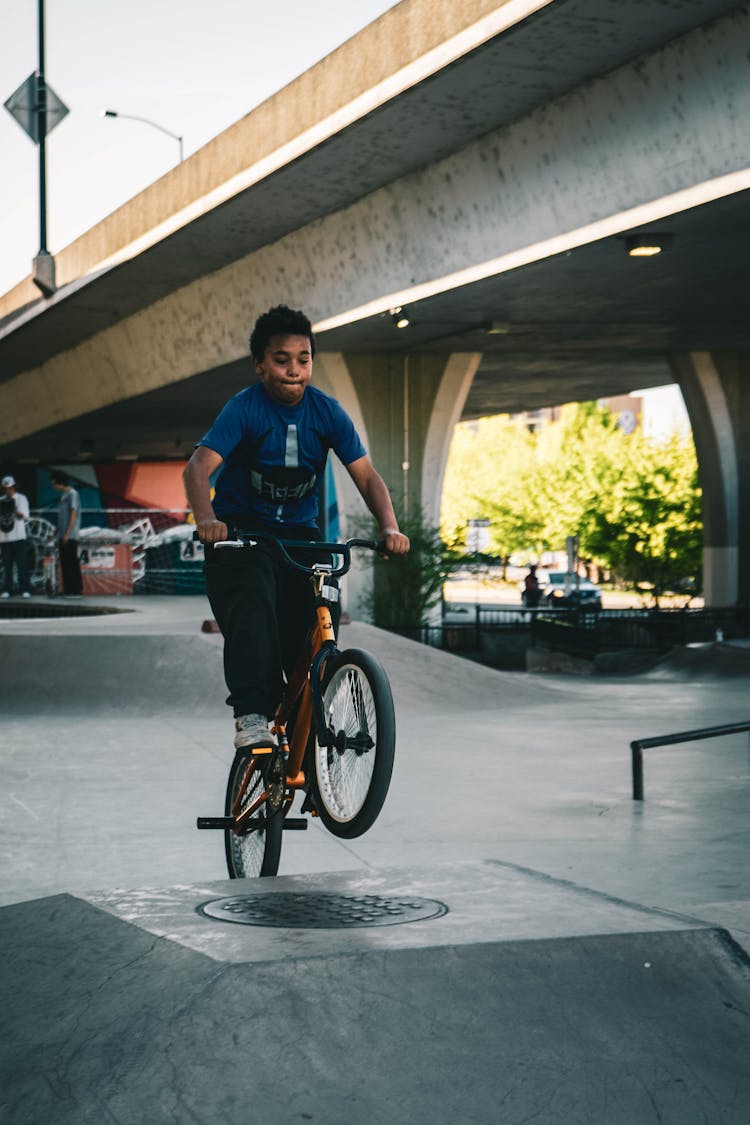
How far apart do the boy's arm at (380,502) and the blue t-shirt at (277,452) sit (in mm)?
65

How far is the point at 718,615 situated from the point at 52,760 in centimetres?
1869

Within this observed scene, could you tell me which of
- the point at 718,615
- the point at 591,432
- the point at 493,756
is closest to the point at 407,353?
the point at 718,615

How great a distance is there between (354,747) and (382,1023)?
1.71 meters

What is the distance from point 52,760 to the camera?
11078 millimetres

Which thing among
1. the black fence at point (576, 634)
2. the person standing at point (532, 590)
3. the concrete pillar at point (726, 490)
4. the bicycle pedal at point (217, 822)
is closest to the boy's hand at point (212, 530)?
the bicycle pedal at point (217, 822)

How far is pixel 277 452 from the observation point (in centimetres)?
564

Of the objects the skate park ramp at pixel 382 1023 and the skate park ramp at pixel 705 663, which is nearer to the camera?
the skate park ramp at pixel 382 1023

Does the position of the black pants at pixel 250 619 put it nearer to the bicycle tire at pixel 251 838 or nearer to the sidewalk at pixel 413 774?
the bicycle tire at pixel 251 838

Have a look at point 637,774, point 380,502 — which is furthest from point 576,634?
point 380,502

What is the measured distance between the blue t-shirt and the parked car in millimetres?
22974

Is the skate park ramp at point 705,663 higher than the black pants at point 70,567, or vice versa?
the black pants at point 70,567

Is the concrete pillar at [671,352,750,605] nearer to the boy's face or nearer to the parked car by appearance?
the parked car

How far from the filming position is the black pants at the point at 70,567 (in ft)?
86.9

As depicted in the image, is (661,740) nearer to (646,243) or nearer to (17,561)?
(646,243)
